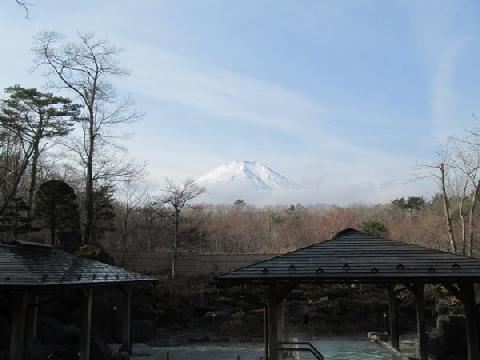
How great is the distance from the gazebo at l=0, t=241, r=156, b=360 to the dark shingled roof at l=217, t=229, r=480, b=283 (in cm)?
399

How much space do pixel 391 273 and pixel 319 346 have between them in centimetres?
1008

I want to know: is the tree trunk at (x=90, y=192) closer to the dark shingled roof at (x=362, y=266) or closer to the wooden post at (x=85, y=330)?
the wooden post at (x=85, y=330)

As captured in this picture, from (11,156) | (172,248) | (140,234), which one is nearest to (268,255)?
(172,248)

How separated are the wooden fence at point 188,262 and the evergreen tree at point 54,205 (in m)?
6.49

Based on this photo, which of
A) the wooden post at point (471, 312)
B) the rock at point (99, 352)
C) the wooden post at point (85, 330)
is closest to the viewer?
the wooden post at point (471, 312)

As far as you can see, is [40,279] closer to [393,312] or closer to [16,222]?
[393,312]

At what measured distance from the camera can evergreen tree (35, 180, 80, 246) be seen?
74.8ft

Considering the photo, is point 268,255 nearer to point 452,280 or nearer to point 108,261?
point 108,261

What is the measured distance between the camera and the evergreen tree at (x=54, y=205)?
2281cm

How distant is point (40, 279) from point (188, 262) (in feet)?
63.4

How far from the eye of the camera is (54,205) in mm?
22875

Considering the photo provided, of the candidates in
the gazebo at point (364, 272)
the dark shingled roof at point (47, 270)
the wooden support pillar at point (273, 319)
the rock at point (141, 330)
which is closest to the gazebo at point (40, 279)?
the dark shingled roof at point (47, 270)

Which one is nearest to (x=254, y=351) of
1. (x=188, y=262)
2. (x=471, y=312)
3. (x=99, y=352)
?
(x=99, y=352)

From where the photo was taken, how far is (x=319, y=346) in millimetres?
18297
